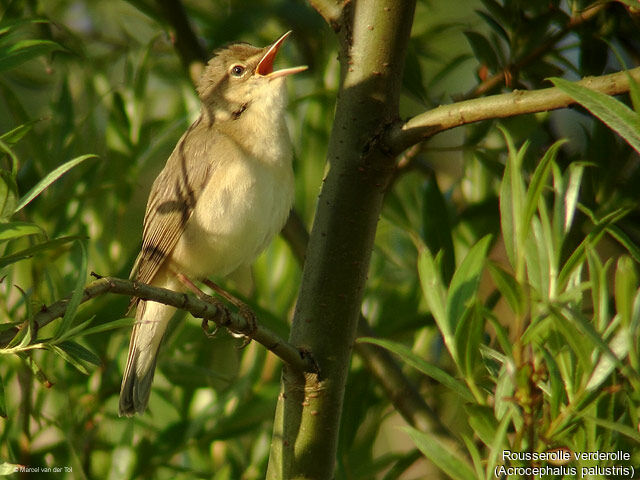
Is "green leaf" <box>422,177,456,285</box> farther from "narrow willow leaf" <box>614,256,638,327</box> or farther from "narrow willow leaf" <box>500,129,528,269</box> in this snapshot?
Answer: "narrow willow leaf" <box>614,256,638,327</box>

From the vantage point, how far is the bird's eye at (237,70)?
3975 mm

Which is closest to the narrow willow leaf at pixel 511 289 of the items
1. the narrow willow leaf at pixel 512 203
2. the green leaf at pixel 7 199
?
the narrow willow leaf at pixel 512 203

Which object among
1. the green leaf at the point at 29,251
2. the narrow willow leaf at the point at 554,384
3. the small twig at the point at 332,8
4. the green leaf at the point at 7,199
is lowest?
the narrow willow leaf at the point at 554,384

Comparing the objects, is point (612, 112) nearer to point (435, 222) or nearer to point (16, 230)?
point (16, 230)

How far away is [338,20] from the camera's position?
94.8 inches

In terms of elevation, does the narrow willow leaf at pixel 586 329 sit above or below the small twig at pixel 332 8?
below

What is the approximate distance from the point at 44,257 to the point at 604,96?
83.0 inches

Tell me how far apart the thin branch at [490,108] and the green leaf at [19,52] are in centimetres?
94

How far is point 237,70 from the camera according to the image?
398 cm

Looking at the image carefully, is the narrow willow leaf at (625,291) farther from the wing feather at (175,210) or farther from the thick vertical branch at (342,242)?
the wing feather at (175,210)

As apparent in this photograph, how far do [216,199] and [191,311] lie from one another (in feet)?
4.66

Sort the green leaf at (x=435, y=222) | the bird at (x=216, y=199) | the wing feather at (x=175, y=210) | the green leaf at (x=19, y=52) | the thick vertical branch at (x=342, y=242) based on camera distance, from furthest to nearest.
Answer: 1. the wing feather at (x=175, y=210)
2. the bird at (x=216, y=199)
3. the green leaf at (x=435, y=222)
4. the thick vertical branch at (x=342, y=242)
5. the green leaf at (x=19, y=52)

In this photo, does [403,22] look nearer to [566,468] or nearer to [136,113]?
[566,468]

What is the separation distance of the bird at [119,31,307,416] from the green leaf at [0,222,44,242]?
5.31 feet
